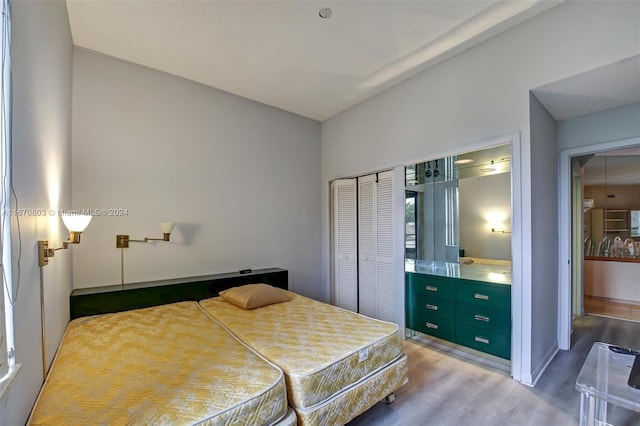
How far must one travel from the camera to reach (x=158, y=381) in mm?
1458

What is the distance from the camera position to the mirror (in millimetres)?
3180

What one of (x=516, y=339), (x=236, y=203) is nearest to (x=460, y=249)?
(x=516, y=339)

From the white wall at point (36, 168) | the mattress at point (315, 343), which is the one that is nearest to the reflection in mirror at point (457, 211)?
the mattress at point (315, 343)

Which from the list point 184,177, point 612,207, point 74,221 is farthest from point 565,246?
point 74,221

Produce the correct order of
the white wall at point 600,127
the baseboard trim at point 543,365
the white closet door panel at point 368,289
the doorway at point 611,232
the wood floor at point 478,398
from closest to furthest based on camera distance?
1. the wood floor at point 478,398
2. the baseboard trim at point 543,365
3. the white wall at point 600,127
4. the white closet door panel at point 368,289
5. the doorway at point 611,232

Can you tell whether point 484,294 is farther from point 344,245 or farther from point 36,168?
point 36,168

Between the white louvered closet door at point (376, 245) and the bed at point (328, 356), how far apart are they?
1.18 metres

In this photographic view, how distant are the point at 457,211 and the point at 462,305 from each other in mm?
1185

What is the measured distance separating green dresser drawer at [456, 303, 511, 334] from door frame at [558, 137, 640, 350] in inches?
39.6

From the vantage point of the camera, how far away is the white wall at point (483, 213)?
10.2 feet

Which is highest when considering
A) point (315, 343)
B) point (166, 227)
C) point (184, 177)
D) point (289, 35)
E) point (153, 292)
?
point (289, 35)

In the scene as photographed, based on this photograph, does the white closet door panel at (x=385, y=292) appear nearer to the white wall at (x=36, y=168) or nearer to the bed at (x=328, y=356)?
the bed at (x=328, y=356)

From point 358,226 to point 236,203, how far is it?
5.48 feet

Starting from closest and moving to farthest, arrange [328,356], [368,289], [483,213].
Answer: [328,356] → [483,213] → [368,289]
